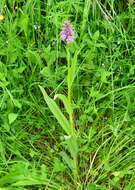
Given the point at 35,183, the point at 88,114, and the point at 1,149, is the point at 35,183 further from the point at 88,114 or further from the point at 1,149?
the point at 88,114

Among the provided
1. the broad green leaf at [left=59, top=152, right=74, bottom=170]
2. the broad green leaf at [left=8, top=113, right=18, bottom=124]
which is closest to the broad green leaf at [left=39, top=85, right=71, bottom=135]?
the broad green leaf at [left=59, top=152, right=74, bottom=170]

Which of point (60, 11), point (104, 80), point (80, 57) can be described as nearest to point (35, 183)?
point (104, 80)

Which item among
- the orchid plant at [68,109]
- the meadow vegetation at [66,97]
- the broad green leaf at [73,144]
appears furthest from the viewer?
the meadow vegetation at [66,97]

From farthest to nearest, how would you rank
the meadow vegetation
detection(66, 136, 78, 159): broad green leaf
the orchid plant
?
1. the meadow vegetation
2. detection(66, 136, 78, 159): broad green leaf
3. the orchid plant

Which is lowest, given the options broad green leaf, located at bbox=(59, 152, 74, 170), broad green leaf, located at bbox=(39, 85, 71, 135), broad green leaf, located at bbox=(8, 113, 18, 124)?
broad green leaf, located at bbox=(59, 152, 74, 170)

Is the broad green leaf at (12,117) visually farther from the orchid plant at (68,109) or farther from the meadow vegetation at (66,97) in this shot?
the orchid plant at (68,109)

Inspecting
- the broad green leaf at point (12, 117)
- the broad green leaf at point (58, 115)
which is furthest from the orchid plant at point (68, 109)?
the broad green leaf at point (12, 117)

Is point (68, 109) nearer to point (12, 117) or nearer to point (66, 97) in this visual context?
point (66, 97)

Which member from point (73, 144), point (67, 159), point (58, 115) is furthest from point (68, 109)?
point (67, 159)

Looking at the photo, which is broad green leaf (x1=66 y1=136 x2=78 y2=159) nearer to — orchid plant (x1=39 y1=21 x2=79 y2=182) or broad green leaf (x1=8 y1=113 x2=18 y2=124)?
orchid plant (x1=39 y1=21 x2=79 y2=182)
